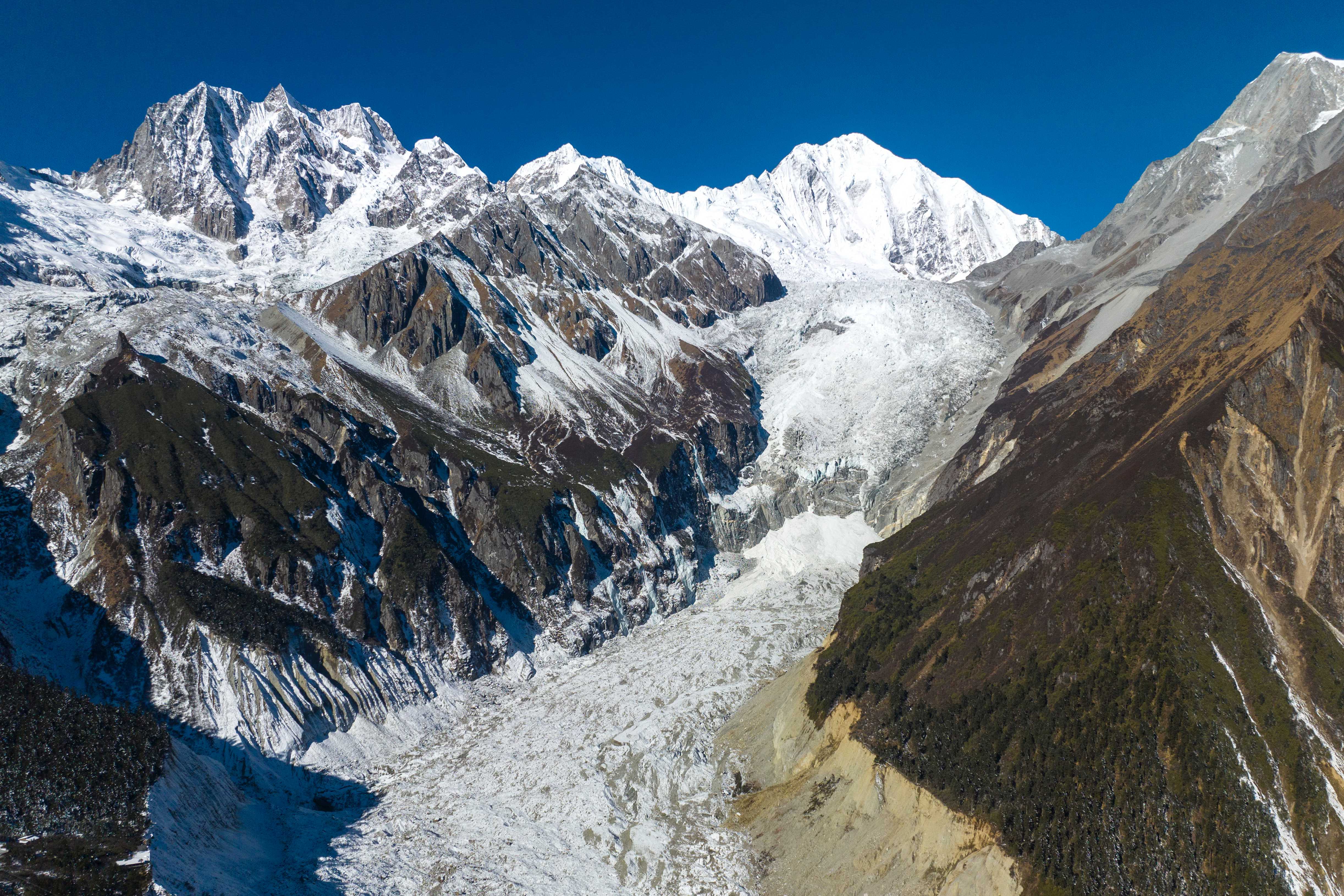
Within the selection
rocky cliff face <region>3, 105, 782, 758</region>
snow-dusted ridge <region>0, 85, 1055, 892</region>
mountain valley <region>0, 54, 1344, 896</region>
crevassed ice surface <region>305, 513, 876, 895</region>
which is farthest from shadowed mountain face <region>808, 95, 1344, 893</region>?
rocky cliff face <region>3, 105, 782, 758</region>

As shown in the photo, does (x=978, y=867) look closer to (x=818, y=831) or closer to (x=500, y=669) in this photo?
(x=818, y=831)

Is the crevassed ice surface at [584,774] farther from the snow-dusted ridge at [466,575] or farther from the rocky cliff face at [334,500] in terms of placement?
the rocky cliff face at [334,500]

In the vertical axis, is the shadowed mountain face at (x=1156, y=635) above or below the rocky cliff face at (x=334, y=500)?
below

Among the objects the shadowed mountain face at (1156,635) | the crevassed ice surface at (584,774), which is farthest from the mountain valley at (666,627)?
the crevassed ice surface at (584,774)

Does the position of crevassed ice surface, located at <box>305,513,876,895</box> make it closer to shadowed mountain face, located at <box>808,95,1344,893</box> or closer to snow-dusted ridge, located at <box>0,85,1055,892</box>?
snow-dusted ridge, located at <box>0,85,1055,892</box>

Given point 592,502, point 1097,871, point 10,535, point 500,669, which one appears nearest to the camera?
point 1097,871

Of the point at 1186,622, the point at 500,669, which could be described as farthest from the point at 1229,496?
the point at 500,669

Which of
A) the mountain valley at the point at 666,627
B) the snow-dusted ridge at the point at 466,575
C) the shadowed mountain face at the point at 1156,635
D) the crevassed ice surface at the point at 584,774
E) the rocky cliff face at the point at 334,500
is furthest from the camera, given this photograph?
the rocky cliff face at the point at 334,500

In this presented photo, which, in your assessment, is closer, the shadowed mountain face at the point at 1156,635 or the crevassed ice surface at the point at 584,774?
the shadowed mountain face at the point at 1156,635

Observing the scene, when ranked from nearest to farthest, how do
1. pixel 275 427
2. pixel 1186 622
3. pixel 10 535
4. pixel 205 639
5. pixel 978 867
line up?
1. pixel 978 867
2. pixel 1186 622
3. pixel 205 639
4. pixel 10 535
5. pixel 275 427
